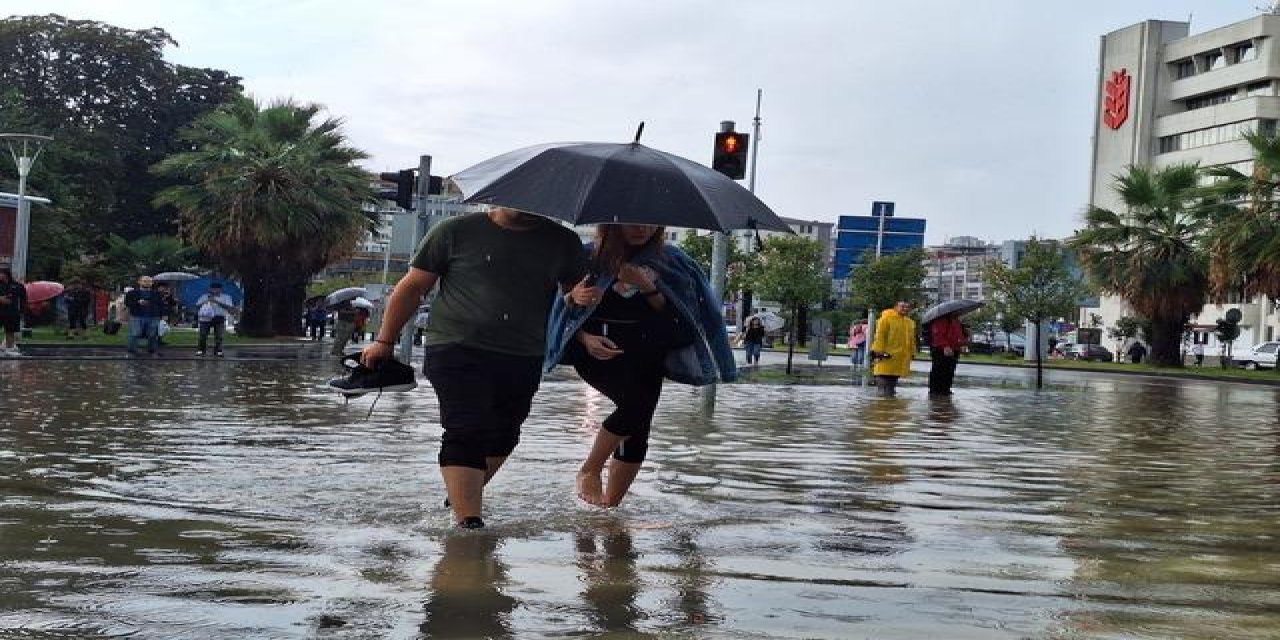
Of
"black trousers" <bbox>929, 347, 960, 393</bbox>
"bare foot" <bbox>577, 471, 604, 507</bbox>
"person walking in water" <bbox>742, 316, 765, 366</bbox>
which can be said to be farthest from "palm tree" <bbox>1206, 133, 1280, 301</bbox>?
"bare foot" <bbox>577, 471, 604, 507</bbox>

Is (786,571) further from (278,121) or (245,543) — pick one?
(278,121)

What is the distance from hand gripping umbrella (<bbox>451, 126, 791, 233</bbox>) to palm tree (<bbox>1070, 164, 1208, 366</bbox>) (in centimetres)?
4168

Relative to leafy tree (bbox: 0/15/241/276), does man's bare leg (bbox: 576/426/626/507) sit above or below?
below

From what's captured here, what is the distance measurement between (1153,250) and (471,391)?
4363 cm

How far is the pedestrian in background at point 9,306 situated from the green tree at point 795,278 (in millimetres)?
24741

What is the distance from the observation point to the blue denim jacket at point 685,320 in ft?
21.1

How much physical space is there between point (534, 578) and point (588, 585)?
20 centimetres

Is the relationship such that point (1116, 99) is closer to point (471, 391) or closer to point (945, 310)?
point (945, 310)

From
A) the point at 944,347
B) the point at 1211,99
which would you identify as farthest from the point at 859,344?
the point at 1211,99

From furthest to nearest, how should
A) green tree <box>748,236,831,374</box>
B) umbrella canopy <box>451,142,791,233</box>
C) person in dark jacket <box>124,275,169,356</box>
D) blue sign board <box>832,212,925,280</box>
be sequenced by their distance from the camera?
green tree <box>748,236,831,374</box> → blue sign board <box>832,212,925,280</box> → person in dark jacket <box>124,275,169,356</box> → umbrella canopy <box>451,142,791,233</box>

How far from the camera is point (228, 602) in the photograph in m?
4.32

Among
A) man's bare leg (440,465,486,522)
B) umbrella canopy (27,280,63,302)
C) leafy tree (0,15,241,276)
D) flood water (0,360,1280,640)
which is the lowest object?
flood water (0,360,1280,640)

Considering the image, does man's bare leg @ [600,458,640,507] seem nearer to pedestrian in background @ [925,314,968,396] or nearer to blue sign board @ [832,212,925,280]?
pedestrian in background @ [925,314,968,396]

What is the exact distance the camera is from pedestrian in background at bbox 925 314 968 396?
19109mm
